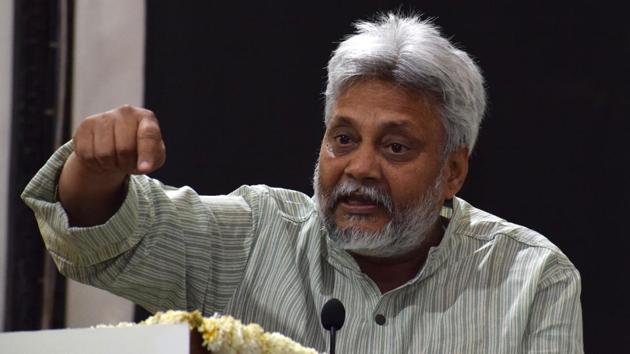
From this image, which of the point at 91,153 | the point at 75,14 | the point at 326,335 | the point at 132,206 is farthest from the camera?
the point at 75,14

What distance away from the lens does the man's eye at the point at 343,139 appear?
2.13m

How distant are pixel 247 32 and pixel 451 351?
1.18m

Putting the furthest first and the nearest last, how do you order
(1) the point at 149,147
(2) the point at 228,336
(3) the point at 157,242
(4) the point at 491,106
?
1. (4) the point at 491,106
2. (3) the point at 157,242
3. (1) the point at 149,147
4. (2) the point at 228,336

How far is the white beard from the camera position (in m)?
2.08

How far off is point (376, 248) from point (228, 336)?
1.02m

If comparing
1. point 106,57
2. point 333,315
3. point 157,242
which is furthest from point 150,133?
point 106,57

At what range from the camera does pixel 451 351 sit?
2088 millimetres

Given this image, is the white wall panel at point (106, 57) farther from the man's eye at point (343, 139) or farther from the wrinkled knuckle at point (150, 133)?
the wrinkled knuckle at point (150, 133)

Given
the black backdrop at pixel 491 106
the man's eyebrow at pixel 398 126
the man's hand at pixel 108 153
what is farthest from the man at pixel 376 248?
the black backdrop at pixel 491 106

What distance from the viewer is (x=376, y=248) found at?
83.9 inches

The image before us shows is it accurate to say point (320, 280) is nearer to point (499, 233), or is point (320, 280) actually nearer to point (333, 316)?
point (499, 233)

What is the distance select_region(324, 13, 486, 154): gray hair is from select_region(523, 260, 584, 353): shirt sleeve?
336mm

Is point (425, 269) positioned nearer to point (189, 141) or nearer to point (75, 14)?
point (189, 141)

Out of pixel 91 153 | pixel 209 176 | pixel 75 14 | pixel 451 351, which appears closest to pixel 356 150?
pixel 451 351
